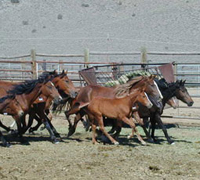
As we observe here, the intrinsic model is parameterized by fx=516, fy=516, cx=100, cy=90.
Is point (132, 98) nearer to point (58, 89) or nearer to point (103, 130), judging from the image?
point (103, 130)

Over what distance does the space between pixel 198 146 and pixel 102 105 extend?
209 centimetres

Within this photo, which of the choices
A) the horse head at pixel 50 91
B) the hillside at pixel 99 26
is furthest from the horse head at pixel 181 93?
the hillside at pixel 99 26

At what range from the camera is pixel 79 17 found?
176 ft

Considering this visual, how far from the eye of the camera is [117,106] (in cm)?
1028

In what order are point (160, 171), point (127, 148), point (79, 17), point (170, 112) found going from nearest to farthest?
1. point (160, 171)
2. point (127, 148)
3. point (170, 112)
4. point (79, 17)

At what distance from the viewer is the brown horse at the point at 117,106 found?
10.2 metres

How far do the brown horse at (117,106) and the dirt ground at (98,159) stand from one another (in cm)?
56

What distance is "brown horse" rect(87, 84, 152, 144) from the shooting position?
10.2m

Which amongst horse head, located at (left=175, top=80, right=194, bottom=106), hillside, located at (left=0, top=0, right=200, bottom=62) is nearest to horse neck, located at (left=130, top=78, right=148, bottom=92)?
horse head, located at (left=175, top=80, right=194, bottom=106)

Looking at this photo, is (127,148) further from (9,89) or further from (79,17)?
(79,17)

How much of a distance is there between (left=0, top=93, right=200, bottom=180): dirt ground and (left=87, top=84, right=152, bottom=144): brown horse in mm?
564

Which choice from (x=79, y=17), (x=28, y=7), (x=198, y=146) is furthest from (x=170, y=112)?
(x=28, y=7)

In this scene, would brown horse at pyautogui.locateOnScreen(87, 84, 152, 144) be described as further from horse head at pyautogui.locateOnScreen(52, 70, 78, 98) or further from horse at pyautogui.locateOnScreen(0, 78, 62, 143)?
horse head at pyautogui.locateOnScreen(52, 70, 78, 98)

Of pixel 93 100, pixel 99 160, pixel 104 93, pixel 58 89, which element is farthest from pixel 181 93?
pixel 99 160
